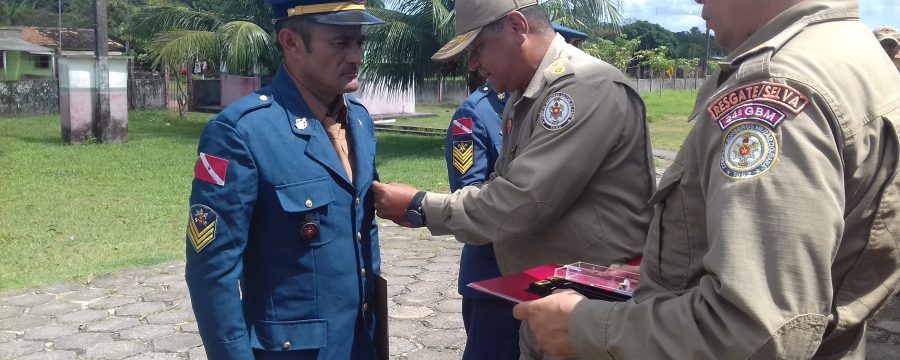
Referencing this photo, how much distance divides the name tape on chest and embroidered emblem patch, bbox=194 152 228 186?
1.24 meters

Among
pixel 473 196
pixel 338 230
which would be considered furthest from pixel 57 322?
pixel 473 196

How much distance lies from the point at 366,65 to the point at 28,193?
759 cm

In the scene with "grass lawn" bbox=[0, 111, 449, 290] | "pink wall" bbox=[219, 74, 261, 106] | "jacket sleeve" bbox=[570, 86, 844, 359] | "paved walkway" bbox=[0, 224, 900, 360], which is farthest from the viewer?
"pink wall" bbox=[219, 74, 261, 106]

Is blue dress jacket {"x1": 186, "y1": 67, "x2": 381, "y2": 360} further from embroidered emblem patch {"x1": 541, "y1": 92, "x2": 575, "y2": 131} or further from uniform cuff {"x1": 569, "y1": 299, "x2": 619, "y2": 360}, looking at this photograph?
uniform cuff {"x1": 569, "y1": 299, "x2": 619, "y2": 360}

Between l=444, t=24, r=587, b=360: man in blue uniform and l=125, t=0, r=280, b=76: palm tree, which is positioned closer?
l=444, t=24, r=587, b=360: man in blue uniform

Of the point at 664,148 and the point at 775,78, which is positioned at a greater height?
the point at 775,78

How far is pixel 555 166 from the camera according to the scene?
81.0 inches

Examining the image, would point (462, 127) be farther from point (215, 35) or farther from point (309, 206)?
point (215, 35)

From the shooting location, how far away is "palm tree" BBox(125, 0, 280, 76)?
694 inches

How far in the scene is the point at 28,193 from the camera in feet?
29.5

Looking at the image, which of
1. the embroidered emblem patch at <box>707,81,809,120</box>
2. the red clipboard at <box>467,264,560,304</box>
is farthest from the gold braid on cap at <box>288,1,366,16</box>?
the embroidered emblem patch at <box>707,81,809,120</box>

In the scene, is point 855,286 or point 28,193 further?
point 28,193

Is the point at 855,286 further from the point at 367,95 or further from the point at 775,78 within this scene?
the point at 367,95

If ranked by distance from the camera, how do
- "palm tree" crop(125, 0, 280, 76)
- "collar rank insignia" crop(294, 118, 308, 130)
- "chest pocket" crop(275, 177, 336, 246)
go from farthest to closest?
"palm tree" crop(125, 0, 280, 76) < "collar rank insignia" crop(294, 118, 308, 130) < "chest pocket" crop(275, 177, 336, 246)
